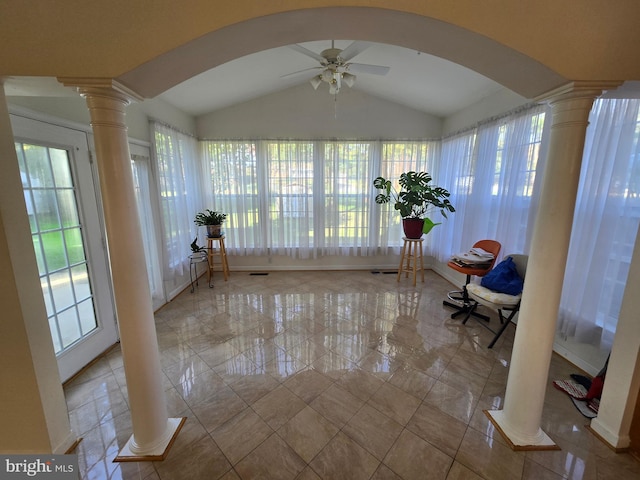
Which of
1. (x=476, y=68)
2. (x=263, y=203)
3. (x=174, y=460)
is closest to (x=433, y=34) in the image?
(x=476, y=68)

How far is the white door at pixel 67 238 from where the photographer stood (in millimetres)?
1884

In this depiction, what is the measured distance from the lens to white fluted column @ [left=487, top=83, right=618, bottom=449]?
4.23ft

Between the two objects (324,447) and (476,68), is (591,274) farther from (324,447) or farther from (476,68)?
(324,447)

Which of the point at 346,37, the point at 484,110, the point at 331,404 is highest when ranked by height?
the point at 484,110

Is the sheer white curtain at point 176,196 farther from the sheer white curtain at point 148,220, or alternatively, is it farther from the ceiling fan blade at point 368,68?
the ceiling fan blade at point 368,68

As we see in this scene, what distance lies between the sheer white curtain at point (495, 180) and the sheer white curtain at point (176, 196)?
4.08 meters

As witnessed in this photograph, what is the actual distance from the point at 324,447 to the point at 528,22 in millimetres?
2397

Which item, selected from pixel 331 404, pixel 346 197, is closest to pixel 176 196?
pixel 346 197

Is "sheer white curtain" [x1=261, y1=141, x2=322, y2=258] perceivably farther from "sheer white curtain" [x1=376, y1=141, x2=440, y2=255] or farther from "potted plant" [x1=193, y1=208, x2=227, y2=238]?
"sheer white curtain" [x1=376, y1=141, x2=440, y2=255]

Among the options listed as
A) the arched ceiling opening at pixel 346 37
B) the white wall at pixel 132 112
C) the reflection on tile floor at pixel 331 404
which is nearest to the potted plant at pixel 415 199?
the reflection on tile floor at pixel 331 404

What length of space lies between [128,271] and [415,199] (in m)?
3.55

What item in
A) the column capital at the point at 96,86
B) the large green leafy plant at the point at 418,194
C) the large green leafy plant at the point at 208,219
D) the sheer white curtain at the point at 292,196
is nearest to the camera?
the column capital at the point at 96,86

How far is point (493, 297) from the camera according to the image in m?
2.43

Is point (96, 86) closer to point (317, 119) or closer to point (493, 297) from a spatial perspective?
point (493, 297)
